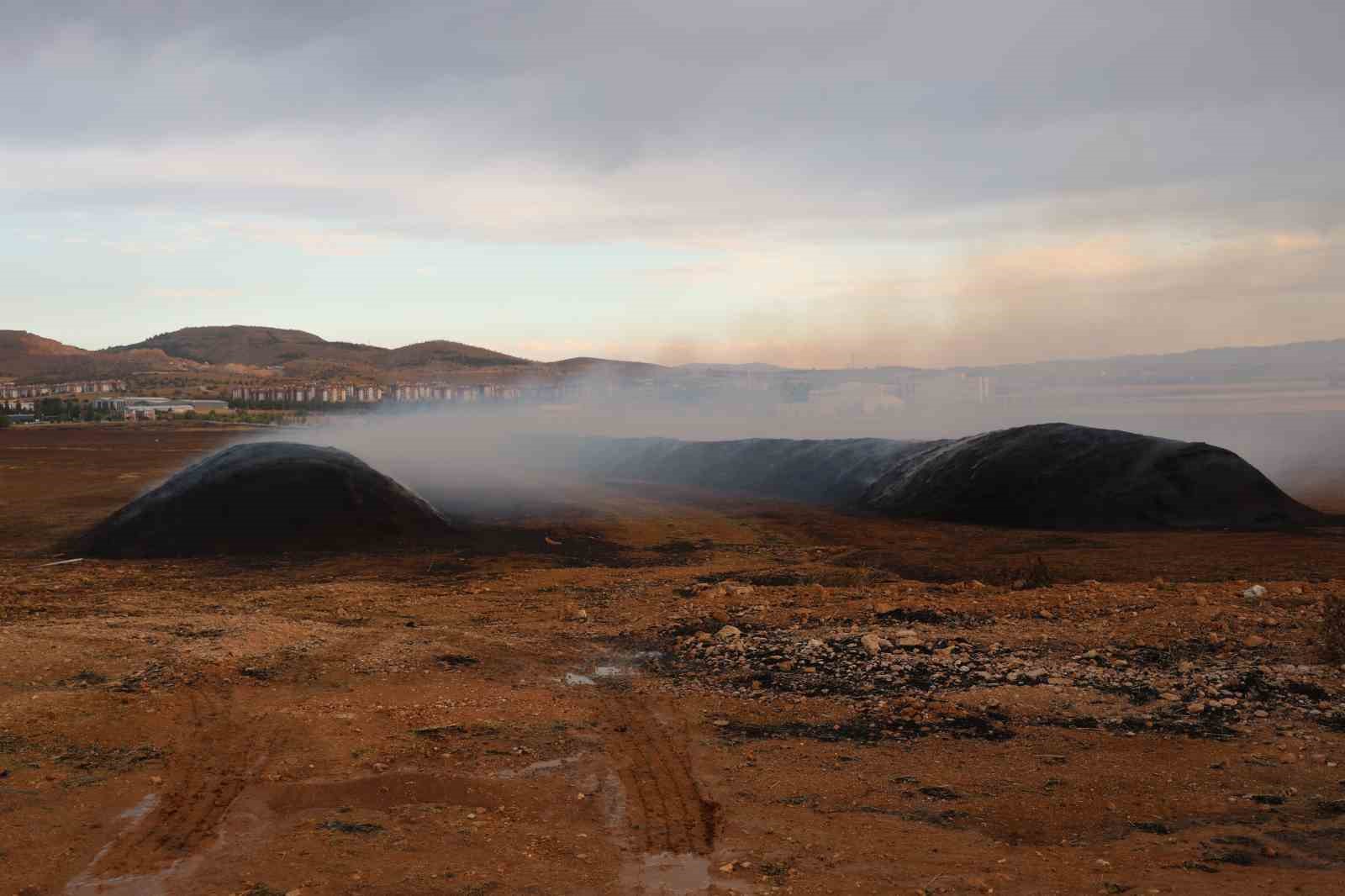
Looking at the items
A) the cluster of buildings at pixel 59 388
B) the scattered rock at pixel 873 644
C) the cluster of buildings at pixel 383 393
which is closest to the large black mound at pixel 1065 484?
the scattered rock at pixel 873 644

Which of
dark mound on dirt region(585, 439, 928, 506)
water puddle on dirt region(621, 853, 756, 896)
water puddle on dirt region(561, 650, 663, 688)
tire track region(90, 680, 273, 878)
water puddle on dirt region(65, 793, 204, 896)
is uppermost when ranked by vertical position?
dark mound on dirt region(585, 439, 928, 506)

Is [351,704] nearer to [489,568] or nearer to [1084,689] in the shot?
[1084,689]

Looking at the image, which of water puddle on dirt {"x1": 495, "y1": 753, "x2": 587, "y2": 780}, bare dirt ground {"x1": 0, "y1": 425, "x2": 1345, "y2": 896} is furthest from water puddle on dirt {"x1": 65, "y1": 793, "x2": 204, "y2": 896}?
water puddle on dirt {"x1": 495, "y1": 753, "x2": 587, "y2": 780}

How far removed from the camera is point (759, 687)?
10.7m

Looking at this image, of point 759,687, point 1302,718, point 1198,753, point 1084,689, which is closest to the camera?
point 1198,753

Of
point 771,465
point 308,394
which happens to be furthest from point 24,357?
point 771,465

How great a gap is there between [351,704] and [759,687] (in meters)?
4.21

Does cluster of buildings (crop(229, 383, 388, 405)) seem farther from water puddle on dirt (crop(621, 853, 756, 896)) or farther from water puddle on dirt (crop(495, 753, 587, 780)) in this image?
water puddle on dirt (crop(621, 853, 756, 896))

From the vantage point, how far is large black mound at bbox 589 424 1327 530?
25.0m

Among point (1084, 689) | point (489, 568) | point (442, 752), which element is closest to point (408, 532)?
point (489, 568)

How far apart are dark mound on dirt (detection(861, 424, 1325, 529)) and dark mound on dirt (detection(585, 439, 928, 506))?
4256mm

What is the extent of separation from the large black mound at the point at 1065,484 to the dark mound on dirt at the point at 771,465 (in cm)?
14

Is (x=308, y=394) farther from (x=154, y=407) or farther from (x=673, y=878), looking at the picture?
(x=673, y=878)

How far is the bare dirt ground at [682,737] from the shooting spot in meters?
6.54
